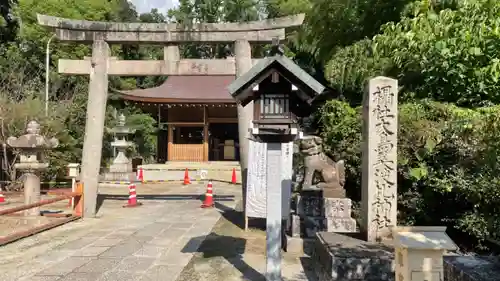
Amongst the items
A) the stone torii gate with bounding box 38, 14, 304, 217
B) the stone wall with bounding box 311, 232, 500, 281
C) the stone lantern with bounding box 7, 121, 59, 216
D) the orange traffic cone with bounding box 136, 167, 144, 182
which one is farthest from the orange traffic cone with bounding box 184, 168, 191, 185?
the stone wall with bounding box 311, 232, 500, 281

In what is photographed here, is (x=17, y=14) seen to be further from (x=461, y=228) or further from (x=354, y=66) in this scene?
(x=461, y=228)

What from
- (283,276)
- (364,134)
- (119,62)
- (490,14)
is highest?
(119,62)

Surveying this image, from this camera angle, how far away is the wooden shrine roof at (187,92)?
24.4 meters

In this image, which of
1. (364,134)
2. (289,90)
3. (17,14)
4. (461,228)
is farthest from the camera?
(17,14)

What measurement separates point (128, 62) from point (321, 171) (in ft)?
20.1

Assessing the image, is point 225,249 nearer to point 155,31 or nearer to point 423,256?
point 423,256

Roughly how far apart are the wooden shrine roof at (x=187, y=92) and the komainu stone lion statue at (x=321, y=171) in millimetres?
14542

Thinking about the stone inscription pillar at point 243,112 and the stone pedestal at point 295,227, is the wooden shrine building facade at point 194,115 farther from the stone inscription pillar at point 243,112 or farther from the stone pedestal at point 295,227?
the stone pedestal at point 295,227

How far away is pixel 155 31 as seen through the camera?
1067 centimetres

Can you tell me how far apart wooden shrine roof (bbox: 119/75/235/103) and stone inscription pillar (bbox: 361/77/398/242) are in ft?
54.2

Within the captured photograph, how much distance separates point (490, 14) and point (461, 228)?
3.80 m

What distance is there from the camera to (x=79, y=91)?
24.8m

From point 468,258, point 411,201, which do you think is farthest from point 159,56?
point 468,258

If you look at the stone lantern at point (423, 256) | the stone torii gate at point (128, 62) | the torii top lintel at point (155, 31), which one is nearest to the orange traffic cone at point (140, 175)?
the stone torii gate at point (128, 62)
